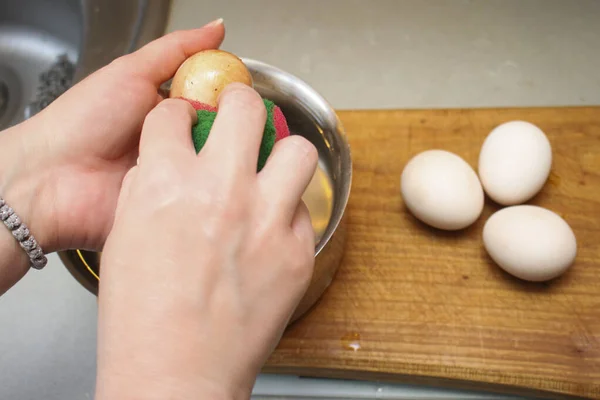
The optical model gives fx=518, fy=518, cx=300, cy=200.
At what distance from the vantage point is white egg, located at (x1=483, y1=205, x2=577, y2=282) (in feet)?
2.45

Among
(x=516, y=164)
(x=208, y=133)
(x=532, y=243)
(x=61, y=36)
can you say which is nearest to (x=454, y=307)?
(x=532, y=243)

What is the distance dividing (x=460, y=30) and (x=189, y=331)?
1.04 meters

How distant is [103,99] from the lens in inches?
27.9

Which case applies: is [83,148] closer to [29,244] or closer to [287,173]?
[29,244]

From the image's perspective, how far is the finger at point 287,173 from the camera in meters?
0.49

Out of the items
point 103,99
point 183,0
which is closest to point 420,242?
point 103,99

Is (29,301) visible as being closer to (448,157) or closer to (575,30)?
(448,157)

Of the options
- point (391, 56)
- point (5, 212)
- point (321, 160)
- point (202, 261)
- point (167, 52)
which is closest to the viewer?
point (202, 261)

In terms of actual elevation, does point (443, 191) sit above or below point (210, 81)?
below

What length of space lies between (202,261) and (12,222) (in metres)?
0.33

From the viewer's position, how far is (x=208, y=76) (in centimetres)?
64

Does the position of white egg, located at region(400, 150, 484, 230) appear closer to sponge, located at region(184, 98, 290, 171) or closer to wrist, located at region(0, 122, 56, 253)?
sponge, located at region(184, 98, 290, 171)

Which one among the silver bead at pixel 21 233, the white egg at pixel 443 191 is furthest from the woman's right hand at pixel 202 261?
the white egg at pixel 443 191

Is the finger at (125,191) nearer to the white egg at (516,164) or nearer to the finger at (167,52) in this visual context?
the finger at (167,52)
